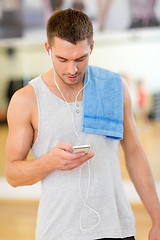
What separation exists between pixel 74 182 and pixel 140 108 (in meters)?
5.51

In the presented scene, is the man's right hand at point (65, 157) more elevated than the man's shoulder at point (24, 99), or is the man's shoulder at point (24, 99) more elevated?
the man's shoulder at point (24, 99)

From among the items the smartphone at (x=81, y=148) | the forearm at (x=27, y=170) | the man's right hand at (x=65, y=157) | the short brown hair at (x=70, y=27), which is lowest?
the forearm at (x=27, y=170)

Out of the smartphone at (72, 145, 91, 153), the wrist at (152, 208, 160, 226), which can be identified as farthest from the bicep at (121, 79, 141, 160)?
the smartphone at (72, 145, 91, 153)

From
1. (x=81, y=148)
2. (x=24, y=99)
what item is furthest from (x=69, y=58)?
(x=81, y=148)

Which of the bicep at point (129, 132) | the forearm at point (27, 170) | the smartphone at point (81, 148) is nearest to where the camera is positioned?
the smartphone at point (81, 148)

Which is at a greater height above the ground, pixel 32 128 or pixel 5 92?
pixel 32 128

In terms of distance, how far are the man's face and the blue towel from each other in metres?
0.14

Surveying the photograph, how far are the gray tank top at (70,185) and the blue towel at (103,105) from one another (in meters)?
0.03

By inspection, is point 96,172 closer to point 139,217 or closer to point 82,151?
point 82,151

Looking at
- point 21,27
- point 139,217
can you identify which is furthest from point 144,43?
point 139,217

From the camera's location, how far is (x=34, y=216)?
4.55m

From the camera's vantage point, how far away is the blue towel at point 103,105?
1.57 metres

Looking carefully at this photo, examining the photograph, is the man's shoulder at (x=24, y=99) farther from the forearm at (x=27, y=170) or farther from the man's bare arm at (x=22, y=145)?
the forearm at (x=27, y=170)

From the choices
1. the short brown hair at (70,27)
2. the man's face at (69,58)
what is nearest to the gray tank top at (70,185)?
the man's face at (69,58)
